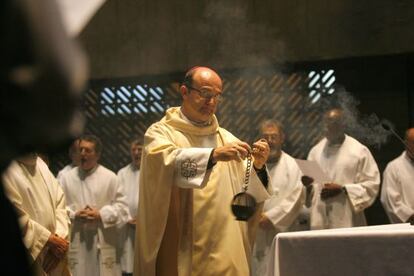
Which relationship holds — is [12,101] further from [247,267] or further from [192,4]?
[192,4]

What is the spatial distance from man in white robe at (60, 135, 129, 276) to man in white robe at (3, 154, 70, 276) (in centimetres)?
296

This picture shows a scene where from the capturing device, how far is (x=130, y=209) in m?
8.57

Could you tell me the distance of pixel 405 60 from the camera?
9258 millimetres

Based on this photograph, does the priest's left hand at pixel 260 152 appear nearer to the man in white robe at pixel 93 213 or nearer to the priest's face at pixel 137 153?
the man in white robe at pixel 93 213

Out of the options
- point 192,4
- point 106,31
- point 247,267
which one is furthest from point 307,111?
point 247,267

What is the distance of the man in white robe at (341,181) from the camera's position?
25.6 ft

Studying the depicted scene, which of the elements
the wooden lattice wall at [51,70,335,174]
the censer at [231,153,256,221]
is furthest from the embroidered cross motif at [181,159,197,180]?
the wooden lattice wall at [51,70,335,174]

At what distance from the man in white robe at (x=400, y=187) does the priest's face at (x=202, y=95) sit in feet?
10.8

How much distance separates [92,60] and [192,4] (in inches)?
52.2

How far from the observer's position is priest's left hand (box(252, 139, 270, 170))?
4711 mm

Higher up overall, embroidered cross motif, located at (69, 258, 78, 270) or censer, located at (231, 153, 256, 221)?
censer, located at (231, 153, 256, 221)

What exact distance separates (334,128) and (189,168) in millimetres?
3801

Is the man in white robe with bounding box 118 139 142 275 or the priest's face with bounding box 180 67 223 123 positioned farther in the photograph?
the man in white robe with bounding box 118 139 142 275

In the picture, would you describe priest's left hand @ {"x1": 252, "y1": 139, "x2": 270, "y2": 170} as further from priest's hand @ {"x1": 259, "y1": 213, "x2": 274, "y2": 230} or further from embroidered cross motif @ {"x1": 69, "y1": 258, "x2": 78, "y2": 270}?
embroidered cross motif @ {"x1": 69, "y1": 258, "x2": 78, "y2": 270}
